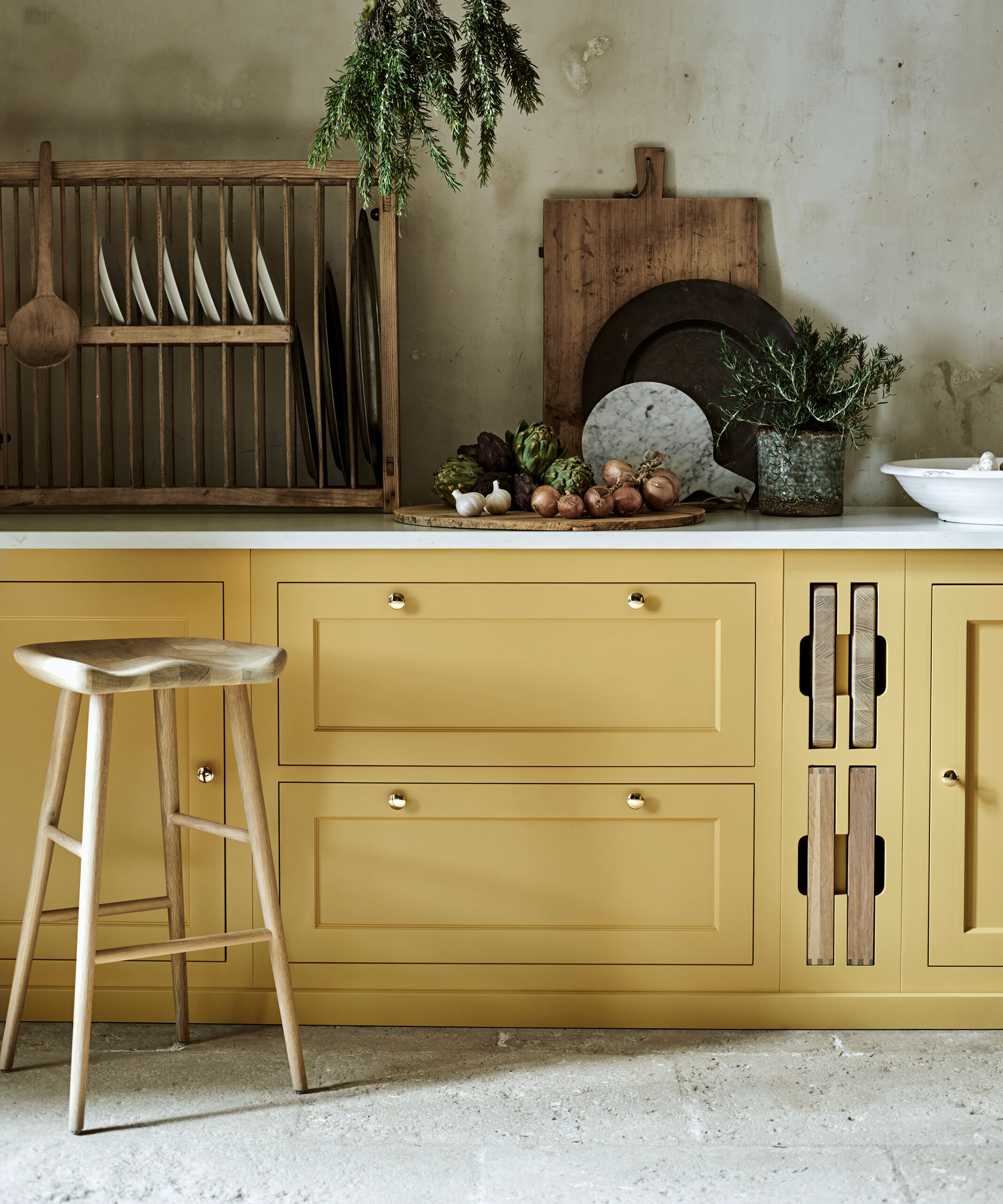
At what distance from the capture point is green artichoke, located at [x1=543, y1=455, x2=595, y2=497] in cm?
213

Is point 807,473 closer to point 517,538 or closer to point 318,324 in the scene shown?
point 517,538

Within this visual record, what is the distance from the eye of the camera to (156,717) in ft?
6.35

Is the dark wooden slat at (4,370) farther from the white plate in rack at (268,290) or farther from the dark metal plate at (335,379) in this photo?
the dark metal plate at (335,379)

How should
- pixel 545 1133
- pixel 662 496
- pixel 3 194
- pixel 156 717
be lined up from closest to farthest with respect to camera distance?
pixel 545 1133 < pixel 156 717 < pixel 662 496 < pixel 3 194

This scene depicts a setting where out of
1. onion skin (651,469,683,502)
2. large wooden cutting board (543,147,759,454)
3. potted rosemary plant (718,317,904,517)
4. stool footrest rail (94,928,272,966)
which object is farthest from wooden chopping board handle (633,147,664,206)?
stool footrest rail (94,928,272,966)

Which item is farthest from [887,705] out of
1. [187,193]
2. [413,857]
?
[187,193]

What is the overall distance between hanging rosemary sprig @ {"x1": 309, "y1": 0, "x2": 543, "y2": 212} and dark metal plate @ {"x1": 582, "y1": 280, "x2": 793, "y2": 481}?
64cm

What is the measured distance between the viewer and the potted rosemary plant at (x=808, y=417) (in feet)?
7.32

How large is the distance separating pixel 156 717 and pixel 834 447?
4.55 ft

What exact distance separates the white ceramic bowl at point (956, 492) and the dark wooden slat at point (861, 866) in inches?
19.2

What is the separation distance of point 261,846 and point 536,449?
0.94m

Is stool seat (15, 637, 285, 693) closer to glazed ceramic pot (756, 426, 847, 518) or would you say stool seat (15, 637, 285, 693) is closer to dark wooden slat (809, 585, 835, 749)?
dark wooden slat (809, 585, 835, 749)

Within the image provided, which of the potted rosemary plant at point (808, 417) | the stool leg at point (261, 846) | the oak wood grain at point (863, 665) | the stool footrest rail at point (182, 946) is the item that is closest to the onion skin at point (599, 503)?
the potted rosemary plant at point (808, 417)

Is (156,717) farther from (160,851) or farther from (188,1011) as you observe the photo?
(188,1011)
